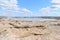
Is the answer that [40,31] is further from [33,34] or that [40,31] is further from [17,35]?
[17,35]

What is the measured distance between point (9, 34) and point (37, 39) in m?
1.62

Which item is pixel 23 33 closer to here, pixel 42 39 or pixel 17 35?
pixel 17 35

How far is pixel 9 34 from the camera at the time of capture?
9242 millimetres

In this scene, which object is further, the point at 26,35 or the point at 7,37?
the point at 26,35

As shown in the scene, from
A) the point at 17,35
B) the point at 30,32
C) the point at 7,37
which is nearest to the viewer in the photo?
the point at 7,37

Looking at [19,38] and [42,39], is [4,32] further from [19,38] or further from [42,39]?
[42,39]

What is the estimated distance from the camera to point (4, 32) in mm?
9297

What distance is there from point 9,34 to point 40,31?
234cm

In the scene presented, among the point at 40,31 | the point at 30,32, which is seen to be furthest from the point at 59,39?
the point at 30,32

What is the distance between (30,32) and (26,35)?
1.26 ft

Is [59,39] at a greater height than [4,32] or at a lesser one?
lesser

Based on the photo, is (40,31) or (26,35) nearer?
(26,35)

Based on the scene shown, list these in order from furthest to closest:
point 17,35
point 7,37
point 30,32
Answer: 1. point 30,32
2. point 17,35
3. point 7,37

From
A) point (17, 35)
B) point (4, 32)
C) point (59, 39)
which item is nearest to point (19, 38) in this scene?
point (17, 35)
